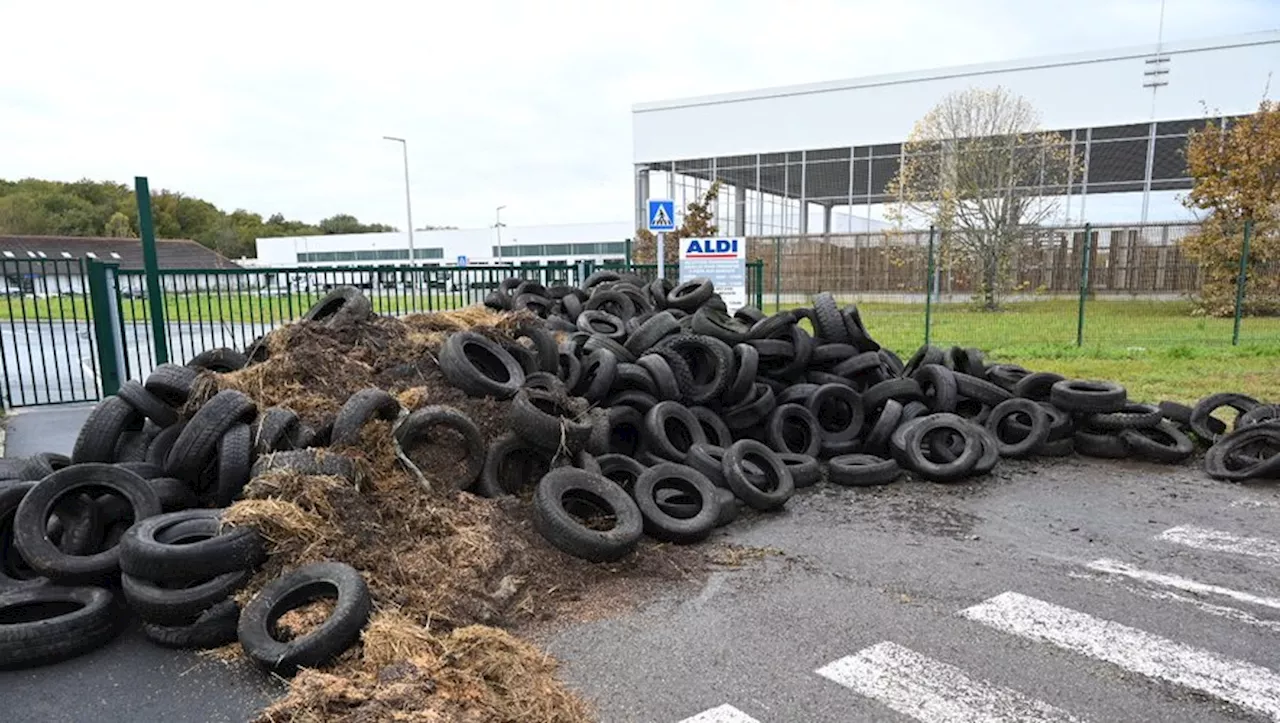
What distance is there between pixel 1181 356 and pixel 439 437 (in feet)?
43.1

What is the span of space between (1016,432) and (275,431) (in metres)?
6.89

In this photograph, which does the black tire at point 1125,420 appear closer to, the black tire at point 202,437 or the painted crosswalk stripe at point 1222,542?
the painted crosswalk stripe at point 1222,542

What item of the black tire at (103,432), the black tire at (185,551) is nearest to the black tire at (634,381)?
the black tire at (185,551)

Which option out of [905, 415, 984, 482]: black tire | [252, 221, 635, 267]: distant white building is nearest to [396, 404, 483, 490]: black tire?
[905, 415, 984, 482]: black tire

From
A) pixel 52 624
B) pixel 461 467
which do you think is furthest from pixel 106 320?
pixel 52 624

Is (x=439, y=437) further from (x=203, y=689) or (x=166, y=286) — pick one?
(x=166, y=286)

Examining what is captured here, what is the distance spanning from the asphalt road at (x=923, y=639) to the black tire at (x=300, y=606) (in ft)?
0.54

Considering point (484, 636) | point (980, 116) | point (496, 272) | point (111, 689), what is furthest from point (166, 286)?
point (980, 116)

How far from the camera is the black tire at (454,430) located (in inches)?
215

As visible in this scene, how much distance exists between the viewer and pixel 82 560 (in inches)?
169

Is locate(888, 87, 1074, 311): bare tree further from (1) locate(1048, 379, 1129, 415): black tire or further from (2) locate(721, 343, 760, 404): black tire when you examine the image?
(2) locate(721, 343, 760, 404): black tire

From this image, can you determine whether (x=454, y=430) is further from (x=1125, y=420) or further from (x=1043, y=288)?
(x=1043, y=288)

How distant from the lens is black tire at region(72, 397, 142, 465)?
541 centimetres

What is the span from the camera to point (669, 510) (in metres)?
5.63
